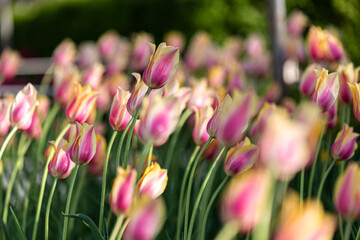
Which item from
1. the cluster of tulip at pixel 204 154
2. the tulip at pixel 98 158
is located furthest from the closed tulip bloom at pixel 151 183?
the tulip at pixel 98 158

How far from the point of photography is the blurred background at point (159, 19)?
312cm

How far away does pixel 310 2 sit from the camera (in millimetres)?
3330

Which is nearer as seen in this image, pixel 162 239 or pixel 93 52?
pixel 162 239

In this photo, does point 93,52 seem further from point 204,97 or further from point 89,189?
point 204,97

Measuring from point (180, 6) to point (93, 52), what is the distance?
3633 mm

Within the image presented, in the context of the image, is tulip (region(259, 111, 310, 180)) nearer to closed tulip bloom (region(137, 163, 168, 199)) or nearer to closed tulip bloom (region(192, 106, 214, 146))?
closed tulip bloom (region(137, 163, 168, 199))

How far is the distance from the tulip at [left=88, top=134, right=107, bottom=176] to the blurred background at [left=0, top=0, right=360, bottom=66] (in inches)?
50.0

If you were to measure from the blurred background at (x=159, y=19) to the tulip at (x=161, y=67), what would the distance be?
1.50 meters

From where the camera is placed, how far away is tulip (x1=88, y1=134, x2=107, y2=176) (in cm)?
148

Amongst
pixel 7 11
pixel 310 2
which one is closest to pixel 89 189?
pixel 310 2

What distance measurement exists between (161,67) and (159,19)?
6595mm

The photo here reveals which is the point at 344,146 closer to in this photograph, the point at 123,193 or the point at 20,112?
the point at 123,193

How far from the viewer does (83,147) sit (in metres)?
1.04

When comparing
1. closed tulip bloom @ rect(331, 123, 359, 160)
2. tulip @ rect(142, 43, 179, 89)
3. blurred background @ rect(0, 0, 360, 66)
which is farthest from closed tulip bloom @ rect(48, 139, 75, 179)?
blurred background @ rect(0, 0, 360, 66)
